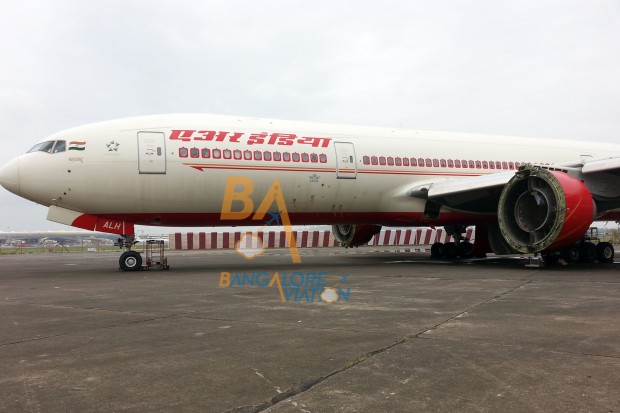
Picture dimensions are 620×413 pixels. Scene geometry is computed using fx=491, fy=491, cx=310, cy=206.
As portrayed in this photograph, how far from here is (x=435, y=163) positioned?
1720cm

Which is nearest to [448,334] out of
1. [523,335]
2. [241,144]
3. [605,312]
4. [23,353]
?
[523,335]

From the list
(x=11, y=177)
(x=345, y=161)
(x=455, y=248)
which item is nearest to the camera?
(x=11, y=177)

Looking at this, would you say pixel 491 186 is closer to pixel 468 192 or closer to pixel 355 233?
pixel 468 192

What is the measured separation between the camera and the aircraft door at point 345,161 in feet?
51.0

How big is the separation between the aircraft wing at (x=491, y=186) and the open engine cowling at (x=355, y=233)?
375 centimetres

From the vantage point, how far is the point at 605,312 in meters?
6.47

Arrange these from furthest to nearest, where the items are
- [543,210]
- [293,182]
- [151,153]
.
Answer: [293,182] → [543,210] → [151,153]

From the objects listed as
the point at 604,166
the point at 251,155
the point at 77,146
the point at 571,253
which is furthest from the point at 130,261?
the point at 571,253

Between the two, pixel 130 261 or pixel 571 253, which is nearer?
pixel 130 261

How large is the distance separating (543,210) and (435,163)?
408cm

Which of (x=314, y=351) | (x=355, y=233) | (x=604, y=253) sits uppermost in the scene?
(x=355, y=233)

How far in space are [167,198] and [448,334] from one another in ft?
33.8

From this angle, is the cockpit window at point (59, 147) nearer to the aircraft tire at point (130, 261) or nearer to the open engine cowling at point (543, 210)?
the aircraft tire at point (130, 261)

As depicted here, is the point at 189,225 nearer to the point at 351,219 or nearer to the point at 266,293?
the point at 351,219
